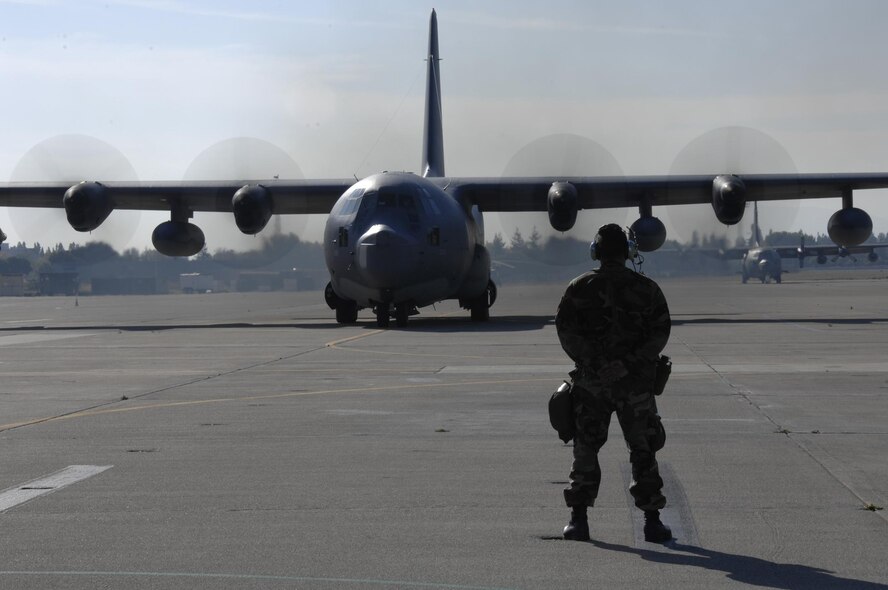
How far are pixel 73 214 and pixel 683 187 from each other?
1692 centimetres

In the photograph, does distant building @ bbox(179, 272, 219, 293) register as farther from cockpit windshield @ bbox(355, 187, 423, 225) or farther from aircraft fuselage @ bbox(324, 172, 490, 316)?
cockpit windshield @ bbox(355, 187, 423, 225)

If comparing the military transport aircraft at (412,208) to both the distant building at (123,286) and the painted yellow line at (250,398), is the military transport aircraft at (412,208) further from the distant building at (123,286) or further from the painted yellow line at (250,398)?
the distant building at (123,286)

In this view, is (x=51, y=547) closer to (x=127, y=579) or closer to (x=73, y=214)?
(x=127, y=579)

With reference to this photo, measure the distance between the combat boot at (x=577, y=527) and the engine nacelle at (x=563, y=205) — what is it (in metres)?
26.4

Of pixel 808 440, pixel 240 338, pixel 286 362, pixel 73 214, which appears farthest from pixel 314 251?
pixel 808 440

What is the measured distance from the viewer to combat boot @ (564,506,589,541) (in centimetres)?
655

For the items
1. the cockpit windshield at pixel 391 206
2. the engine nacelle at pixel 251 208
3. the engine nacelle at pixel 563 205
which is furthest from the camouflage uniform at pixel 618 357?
the engine nacelle at pixel 251 208

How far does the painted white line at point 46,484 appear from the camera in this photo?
7.84 meters

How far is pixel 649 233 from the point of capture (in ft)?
111

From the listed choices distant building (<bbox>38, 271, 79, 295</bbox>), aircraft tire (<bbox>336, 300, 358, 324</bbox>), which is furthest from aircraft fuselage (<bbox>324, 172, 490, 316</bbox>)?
distant building (<bbox>38, 271, 79, 295</bbox>)

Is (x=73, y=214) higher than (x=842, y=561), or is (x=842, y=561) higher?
(x=73, y=214)

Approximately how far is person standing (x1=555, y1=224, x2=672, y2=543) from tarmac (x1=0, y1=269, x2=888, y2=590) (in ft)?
1.46

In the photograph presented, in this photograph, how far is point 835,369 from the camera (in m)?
16.8

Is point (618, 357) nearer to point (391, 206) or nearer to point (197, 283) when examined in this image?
point (391, 206)
